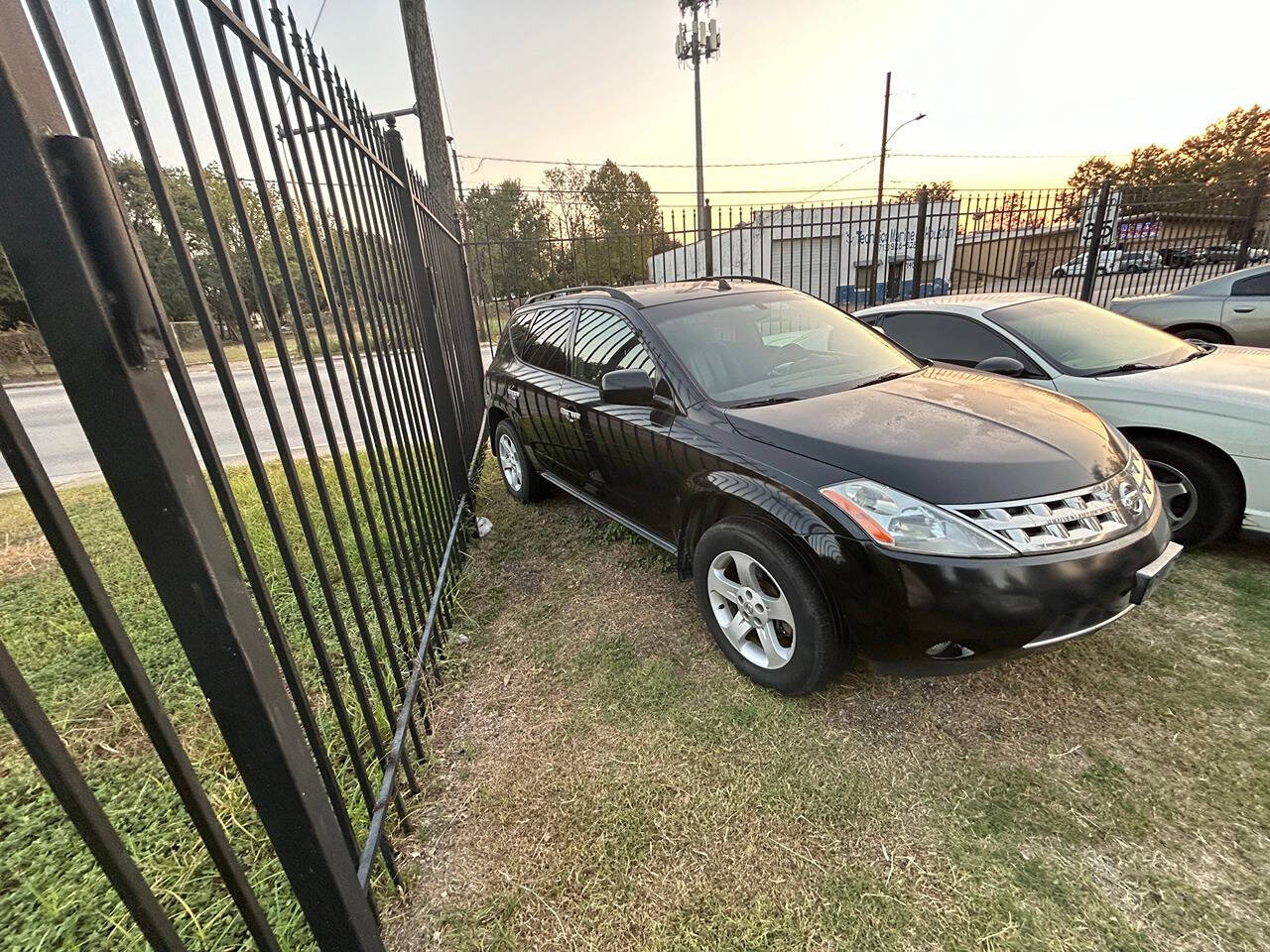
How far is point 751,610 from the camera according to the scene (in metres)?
2.54

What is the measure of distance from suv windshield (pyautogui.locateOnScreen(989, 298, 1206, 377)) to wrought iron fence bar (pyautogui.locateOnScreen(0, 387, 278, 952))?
4.43m

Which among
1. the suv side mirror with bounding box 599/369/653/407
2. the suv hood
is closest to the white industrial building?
the suv hood

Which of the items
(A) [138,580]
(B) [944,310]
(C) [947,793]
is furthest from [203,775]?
(B) [944,310]

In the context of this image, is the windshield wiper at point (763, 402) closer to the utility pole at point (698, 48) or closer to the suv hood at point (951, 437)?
the suv hood at point (951, 437)

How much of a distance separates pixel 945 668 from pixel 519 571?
8.19 feet

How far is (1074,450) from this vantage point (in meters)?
2.24

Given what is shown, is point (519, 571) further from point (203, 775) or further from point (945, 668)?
point (945, 668)

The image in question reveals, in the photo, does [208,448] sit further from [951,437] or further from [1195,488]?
[1195,488]

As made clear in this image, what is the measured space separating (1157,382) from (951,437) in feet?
6.64

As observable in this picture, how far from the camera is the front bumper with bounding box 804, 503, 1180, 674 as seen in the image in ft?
6.38

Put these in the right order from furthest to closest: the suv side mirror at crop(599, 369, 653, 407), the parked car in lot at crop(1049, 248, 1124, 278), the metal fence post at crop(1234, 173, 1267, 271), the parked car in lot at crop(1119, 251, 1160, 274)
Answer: the parked car in lot at crop(1119, 251, 1160, 274), the parked car in lot at crop(1049, 248, 1124, 278), the metal fence post at crop(1234, 173, 1267, 271), the suv side mirror at crop(599, 369, 653, 407)

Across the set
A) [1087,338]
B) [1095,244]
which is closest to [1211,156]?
[1095,244]

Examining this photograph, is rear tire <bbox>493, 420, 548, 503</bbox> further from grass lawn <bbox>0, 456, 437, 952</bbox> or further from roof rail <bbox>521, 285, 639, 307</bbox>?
grass lawn <bbox>0, 456, 437, 952</bbox>

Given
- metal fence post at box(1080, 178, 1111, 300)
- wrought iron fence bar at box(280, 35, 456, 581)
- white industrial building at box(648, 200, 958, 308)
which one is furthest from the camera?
white industrial building at box(648, 200, 958, 308)
